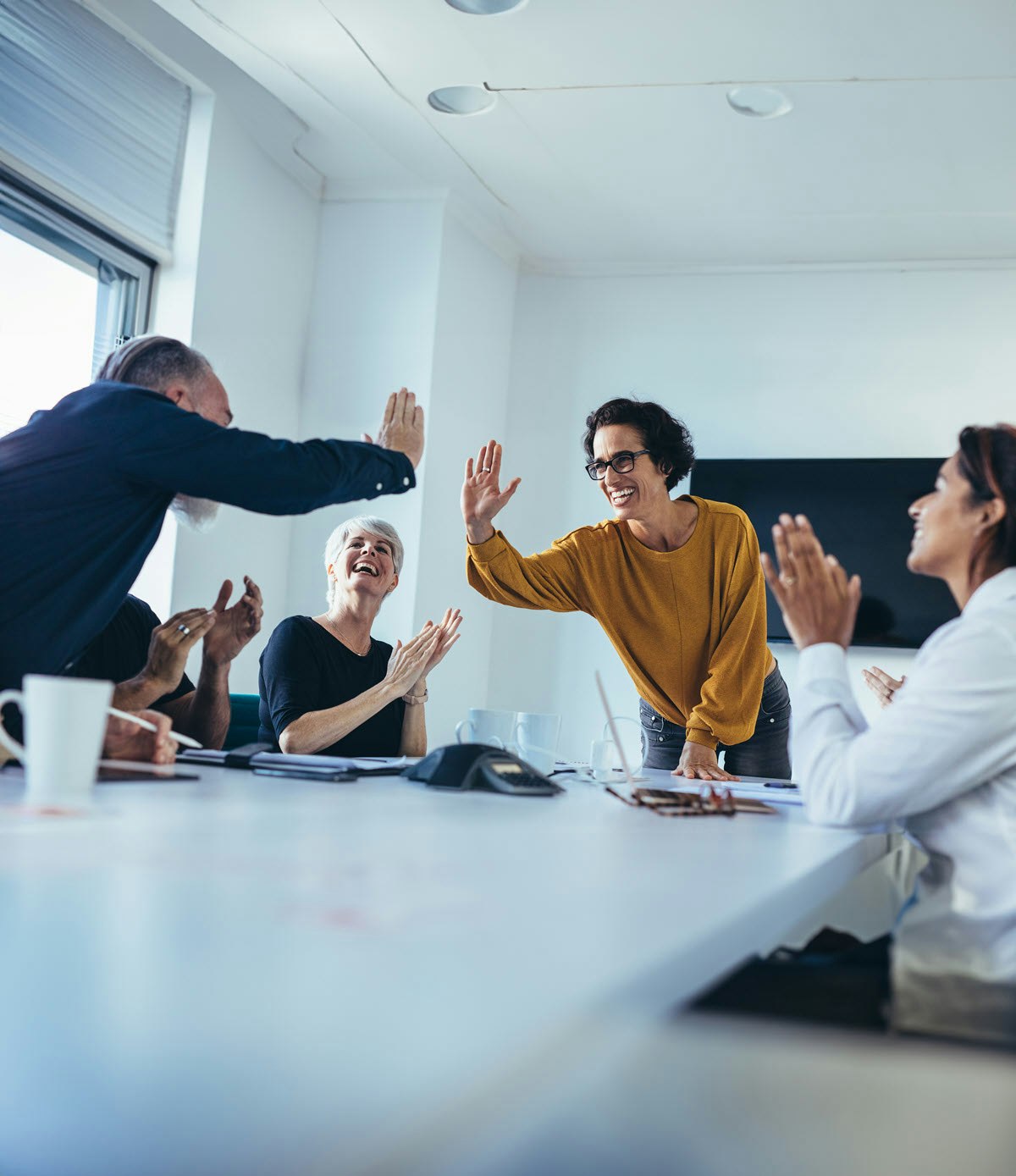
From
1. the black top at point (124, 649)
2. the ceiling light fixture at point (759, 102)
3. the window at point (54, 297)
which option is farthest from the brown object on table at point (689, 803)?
the ceiling light fixture at point (759, 102)

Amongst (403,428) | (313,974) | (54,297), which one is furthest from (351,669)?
(313,974)

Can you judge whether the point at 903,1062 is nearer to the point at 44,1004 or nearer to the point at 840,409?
the point at 44,1004

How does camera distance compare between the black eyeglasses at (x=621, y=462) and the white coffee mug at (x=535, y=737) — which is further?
the black eyeglasses at (x=621, y=462)

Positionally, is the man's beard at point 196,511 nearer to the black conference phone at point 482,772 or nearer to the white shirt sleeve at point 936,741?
the black conference phone at point 482,772

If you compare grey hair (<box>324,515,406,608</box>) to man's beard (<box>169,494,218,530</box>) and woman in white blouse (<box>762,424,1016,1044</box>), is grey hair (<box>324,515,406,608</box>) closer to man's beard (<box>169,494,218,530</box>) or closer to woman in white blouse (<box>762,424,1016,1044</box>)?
man's beard (<box>169,494,218,530</box>)

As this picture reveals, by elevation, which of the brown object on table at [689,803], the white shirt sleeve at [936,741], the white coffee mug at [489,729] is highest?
the white shirt sleeve at [936,741]

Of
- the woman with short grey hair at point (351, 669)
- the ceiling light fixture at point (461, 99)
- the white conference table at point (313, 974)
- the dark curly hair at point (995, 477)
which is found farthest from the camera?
the ceiling light fixture at point (461, 99)

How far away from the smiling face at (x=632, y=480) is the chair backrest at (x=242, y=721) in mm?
965

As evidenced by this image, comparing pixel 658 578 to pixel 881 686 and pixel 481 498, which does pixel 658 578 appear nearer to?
pixel 481 498

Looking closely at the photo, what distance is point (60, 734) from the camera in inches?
37.5

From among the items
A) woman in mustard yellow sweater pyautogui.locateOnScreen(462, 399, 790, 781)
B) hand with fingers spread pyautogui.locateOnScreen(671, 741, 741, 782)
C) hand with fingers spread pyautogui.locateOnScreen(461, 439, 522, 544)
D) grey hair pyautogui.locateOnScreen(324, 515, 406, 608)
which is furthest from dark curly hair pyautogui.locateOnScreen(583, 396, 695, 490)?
hand with fingers spread pyautogui.locateOnScreen(671, 741, 741, 782)

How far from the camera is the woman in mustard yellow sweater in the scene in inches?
96.7

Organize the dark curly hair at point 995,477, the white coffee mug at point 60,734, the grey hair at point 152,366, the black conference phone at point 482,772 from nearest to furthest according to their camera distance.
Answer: the white coffee mug at point 60,734 < the dark curly hair at point 995,477 < the black conference phone at point 482,772 < the grey hair at point 152,366

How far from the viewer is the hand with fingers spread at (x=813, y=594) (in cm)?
131
